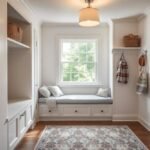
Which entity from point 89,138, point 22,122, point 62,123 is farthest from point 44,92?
→ point 89,138

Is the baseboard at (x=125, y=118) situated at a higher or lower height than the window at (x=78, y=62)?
lower

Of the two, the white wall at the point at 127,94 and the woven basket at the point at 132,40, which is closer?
the woven basket at the point at 132,40

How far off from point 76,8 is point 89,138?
244cm

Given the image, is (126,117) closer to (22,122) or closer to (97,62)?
(97,62)

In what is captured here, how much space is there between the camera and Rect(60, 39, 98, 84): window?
573 centimetres

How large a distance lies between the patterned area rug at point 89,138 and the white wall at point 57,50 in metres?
1.48

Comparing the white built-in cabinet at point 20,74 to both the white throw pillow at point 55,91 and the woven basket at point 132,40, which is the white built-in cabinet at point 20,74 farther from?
the woven basket at point 132,40

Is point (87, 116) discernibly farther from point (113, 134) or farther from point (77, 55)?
point (77, 55)

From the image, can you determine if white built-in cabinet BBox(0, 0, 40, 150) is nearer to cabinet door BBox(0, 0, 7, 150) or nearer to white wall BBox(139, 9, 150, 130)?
cabinet door BBox(0, 0, 7, 150)

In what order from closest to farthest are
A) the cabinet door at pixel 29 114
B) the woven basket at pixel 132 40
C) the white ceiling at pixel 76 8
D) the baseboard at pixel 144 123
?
the white ceiling at pixel 76 8 → the cabinet door at pixel 29 114 → the baseboard at pixel 144 123 → the woven basket at pixel 132 40

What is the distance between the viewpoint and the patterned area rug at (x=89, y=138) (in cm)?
337

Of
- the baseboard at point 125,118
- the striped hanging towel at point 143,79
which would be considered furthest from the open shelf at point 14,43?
the baseboard at point 125,118

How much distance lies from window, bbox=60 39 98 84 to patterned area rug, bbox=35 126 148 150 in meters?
1.62

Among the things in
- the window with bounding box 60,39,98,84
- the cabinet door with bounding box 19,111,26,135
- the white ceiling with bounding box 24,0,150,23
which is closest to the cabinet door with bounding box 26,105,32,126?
the cabinet door with bounding box 19,111,26,135
